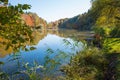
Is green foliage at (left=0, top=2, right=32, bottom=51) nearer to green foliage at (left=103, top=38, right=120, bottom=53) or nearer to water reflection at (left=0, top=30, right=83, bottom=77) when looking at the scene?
water reflection at (left=0, top=30, right=83, bottom=77)

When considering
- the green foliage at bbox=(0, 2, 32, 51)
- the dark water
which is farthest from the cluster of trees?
the green foliage at bbox=(0, 2, 32, 51)

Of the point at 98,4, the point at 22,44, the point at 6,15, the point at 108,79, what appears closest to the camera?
the point at 6,15

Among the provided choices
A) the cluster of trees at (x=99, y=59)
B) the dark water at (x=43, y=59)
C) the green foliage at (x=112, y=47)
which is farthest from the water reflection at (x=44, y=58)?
the green foliage at (x=112, y=47)

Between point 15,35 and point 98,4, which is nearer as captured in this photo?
point 15,35

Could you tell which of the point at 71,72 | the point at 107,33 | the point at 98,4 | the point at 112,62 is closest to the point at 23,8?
the point at 71,72

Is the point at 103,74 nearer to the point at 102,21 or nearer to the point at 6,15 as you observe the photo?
the point at 6,15

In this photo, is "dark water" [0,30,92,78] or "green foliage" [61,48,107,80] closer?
"dark water" [0,30,92,78]

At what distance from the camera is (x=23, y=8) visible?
288 cm

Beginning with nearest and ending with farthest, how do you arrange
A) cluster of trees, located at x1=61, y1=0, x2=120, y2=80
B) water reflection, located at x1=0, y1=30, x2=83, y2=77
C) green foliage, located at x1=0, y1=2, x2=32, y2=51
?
1. green foliage, located at x1=0, y1=2, x2=32, y2=51
2. water reflection, located at x1=0, y1=30, x2=83, y2=77
3. cluster of trees, located at x1=61, y1=0, x2=120, y2=80

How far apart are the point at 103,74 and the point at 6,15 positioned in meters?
10.7

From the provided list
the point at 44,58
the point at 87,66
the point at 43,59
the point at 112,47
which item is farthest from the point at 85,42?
the point at 43,59

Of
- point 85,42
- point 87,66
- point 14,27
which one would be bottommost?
point 87,66

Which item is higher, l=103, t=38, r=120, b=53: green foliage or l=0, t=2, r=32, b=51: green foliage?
l=0, t=2, r=32, b=51: green foliage

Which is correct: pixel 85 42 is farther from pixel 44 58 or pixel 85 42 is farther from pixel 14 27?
pixel 14 27
